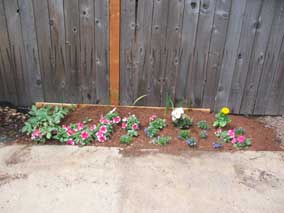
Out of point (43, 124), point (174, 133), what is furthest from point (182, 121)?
point (43, 124)

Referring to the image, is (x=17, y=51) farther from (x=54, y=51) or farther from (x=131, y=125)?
(x=131, y=125)

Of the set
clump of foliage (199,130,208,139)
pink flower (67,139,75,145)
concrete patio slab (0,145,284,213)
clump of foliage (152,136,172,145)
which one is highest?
clump of foliage (199,130,208,139)

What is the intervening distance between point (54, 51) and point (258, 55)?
6.67ft

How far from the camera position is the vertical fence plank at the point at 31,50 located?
8.01 feet

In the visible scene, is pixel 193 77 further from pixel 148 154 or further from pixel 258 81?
pixel 148 154

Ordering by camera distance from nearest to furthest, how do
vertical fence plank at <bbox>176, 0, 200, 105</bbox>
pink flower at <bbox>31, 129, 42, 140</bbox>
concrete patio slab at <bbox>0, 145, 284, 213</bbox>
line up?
concrete patio slab at <bbox>0, 145, 284, 213</bbox> → pink flower at <bbox>31, 129, 42, 140</bbox> → vertical fence plank at <bbox>176, 0, 200, 105</bbox>

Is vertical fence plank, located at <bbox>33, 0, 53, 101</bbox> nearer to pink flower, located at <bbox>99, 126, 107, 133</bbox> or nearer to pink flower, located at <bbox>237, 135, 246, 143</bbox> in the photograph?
pink flower, located at <bbox>99, 126, 107, 133</bbox>

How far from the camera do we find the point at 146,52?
258cm

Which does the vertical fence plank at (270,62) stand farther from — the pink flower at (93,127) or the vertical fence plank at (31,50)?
the vertical fence plank at (31,50)

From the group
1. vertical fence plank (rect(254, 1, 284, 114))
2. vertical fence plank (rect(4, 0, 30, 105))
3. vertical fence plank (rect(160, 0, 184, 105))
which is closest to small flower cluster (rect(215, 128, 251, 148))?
vertical fence plank (rect(254, 1, 284, 114))

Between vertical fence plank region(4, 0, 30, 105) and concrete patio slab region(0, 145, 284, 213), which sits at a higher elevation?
vertical fence plank region(4, 0, 30, 105)

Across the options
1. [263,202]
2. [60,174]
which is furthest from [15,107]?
[263,202]

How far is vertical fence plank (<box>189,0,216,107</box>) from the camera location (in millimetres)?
2400

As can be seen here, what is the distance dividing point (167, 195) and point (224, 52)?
60.3 inches
